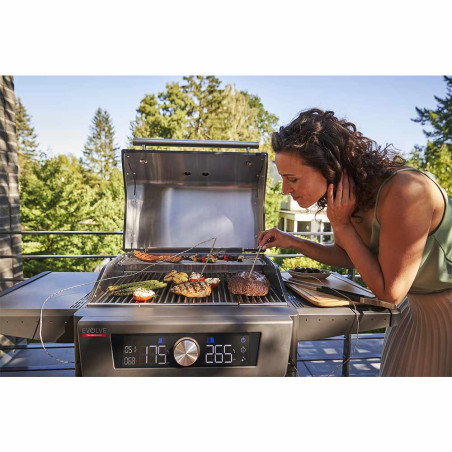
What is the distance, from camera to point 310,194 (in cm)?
134

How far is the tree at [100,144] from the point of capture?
1040 inches

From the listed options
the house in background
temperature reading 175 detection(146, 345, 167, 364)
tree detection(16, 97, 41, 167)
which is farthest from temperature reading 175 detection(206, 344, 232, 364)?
tree detection(16, 97, 41, 167)

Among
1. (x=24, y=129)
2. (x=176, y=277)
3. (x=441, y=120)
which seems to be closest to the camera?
(x=176, y=277)

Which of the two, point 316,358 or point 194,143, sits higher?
point 194,143

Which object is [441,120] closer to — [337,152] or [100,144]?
[337,152]

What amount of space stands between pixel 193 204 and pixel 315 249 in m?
0.88

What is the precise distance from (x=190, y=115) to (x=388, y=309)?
45.2 ft

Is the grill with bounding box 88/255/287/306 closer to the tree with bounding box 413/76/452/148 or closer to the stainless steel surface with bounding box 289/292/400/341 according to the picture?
the stainless steel surface with bounding box 289/292/400/341

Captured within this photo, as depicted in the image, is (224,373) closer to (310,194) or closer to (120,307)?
(120,307)

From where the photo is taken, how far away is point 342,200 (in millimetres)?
1308

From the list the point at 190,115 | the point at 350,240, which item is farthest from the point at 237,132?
the point at 350,240

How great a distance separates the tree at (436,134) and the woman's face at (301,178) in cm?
960

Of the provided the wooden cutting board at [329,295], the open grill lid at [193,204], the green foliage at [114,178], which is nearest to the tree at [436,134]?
the green foliage at [114,178]

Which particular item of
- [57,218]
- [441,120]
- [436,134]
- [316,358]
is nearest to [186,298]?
[316,358]
